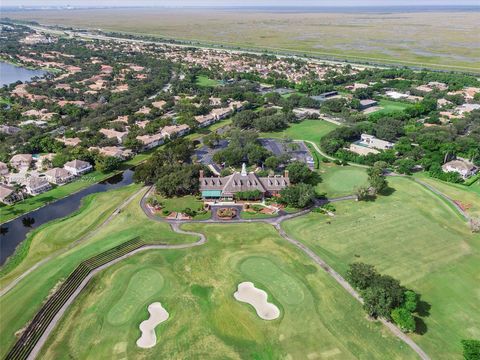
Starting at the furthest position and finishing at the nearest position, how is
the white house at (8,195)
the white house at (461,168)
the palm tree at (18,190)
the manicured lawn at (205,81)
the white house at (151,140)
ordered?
the manicured lawn at (205,81)
the white house at (151,140)
the white house at (461,168)
the palm tree at (18,190)
the white house at (8,195)

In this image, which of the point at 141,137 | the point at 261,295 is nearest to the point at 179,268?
the point at 261,295

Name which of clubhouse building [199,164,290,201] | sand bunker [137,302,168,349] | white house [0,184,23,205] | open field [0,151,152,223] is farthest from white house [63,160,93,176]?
sand bunker [137,302,168,349]

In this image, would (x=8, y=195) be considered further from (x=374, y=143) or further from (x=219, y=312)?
(x=374, y=143)

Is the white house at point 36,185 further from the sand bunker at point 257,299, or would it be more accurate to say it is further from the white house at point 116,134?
the sand bunker at point 257,299

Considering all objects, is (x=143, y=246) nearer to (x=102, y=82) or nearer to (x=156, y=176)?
(x=156, y=176)

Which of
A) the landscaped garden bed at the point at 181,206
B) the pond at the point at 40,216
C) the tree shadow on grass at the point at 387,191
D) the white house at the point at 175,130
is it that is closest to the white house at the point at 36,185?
the pond at the point at 40,216

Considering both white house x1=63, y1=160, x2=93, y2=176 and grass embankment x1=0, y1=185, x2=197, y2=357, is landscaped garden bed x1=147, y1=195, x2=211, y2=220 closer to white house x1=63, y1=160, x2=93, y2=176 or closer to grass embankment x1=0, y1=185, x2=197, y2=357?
grass embankment x1=0, y1=185, x2=197, y2=357
